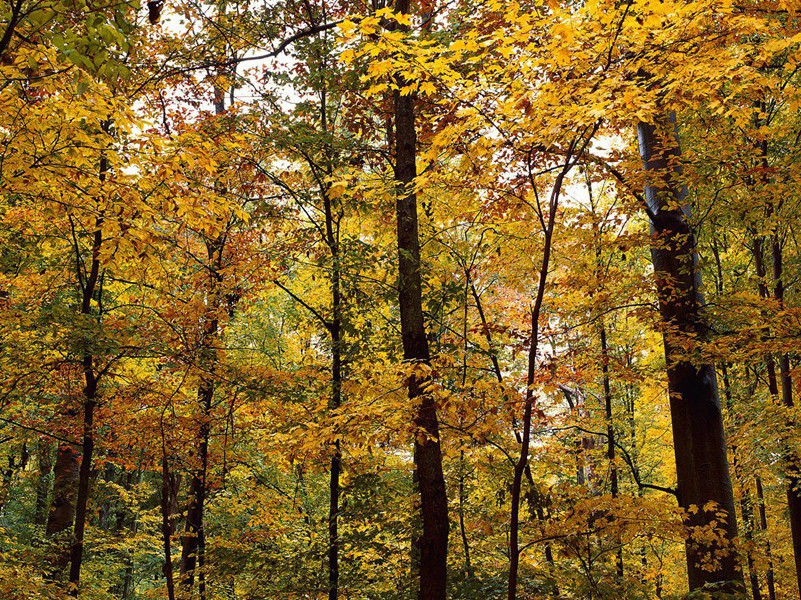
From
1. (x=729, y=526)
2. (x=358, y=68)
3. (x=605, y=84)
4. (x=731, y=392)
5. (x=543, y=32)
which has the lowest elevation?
(x=729, y=526)

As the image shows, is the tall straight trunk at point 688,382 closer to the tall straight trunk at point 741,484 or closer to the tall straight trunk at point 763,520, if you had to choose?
the tall straight trunk at point 741,484

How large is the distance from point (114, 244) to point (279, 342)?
866cm

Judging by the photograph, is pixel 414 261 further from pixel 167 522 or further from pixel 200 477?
pixel 200 477

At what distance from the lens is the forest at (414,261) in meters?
4.06

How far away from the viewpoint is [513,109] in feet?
Result: 12.4

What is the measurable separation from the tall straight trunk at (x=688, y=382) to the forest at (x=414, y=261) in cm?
3

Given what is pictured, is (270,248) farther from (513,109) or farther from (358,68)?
(513,109)

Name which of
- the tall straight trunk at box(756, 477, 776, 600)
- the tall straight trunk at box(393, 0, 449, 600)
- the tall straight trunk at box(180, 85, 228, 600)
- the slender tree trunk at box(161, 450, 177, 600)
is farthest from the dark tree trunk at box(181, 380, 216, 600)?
the tall straight trunk at box(756, 477, 776, 600)

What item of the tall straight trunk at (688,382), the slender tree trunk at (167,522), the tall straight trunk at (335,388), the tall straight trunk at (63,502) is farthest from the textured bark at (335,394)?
the tall straight trunk at (63,502)

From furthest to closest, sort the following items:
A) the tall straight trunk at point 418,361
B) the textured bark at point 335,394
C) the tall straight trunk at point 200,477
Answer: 1. the tall straight trunk at point 200,477
2. the textured bark at point 335,394
3. the tall straight trunk at point 418,361

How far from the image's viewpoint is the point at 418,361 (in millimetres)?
5312

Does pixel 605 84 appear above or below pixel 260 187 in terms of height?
below

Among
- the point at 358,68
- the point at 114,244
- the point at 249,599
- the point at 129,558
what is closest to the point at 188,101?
the point at 358,68

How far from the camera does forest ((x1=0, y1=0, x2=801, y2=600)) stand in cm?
406
